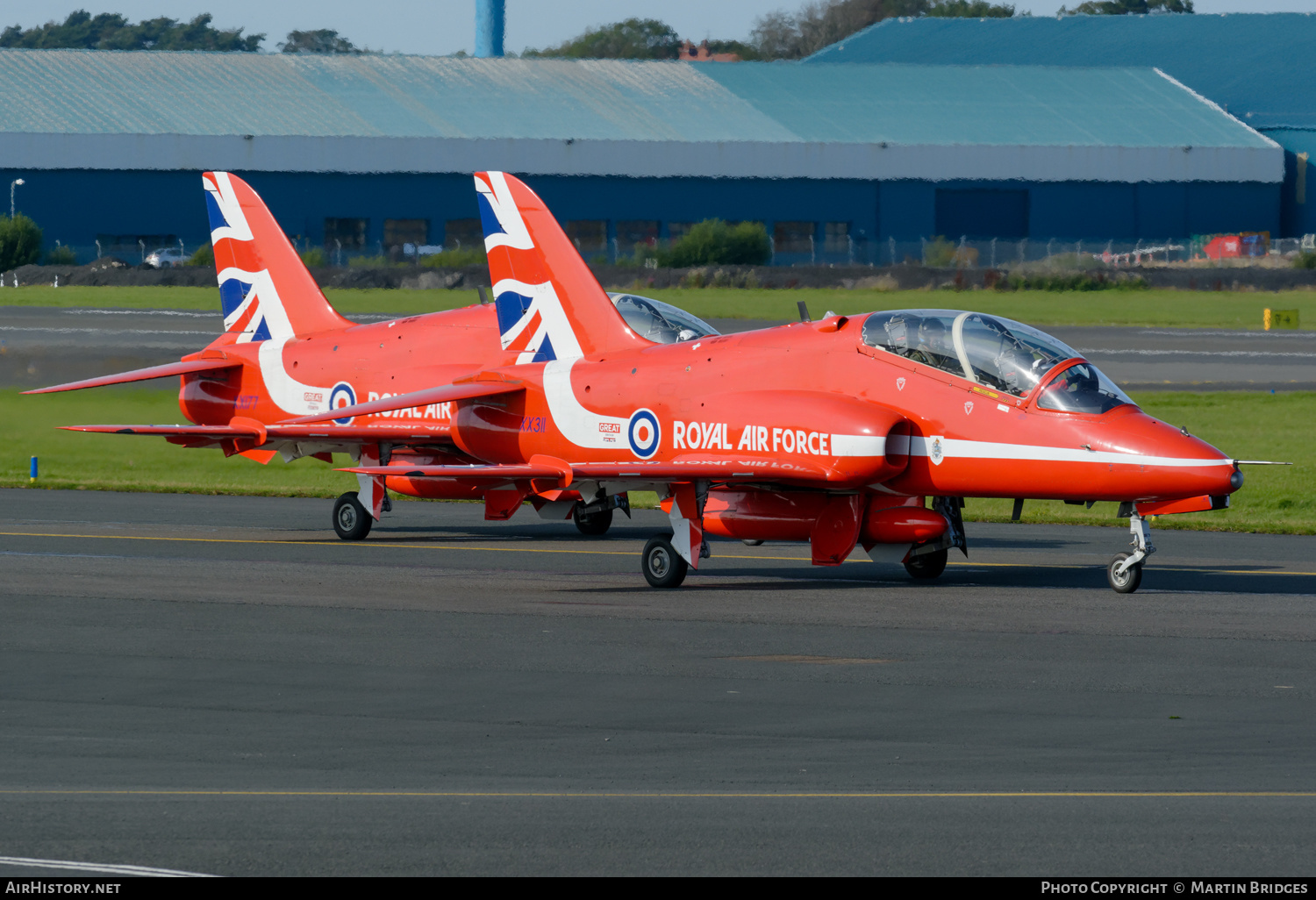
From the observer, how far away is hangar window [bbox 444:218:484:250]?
294 ft

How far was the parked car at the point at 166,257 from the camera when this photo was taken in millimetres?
85625

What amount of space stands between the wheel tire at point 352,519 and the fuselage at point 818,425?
27.1 inches

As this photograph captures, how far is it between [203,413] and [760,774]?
17786mm

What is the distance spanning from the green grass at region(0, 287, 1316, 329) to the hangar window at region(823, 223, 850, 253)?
14.8 metres

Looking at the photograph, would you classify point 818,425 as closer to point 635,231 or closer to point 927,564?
point 927,564

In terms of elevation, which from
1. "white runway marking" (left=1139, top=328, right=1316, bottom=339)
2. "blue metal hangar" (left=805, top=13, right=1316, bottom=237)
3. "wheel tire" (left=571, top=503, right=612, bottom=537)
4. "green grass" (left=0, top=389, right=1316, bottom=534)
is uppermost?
"blue metal hangar" (left=805, top=13, right=1316, bottom=237)

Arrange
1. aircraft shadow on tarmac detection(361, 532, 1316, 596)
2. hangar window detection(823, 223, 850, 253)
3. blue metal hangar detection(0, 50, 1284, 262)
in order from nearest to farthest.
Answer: aircraft shadow on tarmac detection(361, 532, 1316, 596) < blue metal hangar detection(0, 50, 1284, 262) < hangar window detection(823, 223, 850, 253)

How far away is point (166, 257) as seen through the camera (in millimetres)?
86312

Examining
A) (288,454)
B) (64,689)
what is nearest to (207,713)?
(64,689)

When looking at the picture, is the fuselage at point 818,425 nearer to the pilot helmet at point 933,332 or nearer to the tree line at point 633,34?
the pilot helmet at point 933,332

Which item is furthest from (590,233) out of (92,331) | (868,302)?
(92,331)

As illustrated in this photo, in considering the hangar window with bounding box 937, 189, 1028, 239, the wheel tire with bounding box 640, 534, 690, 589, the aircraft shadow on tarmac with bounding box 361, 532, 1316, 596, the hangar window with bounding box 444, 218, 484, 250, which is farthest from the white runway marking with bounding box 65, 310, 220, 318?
the wheel tire with bounding box 640, 534, 690, 589

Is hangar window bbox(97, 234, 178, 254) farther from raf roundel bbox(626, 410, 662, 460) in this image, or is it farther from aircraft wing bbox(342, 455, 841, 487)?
aircraft wing bbox(342, 455, 841, 487)

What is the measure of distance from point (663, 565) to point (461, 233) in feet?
236
